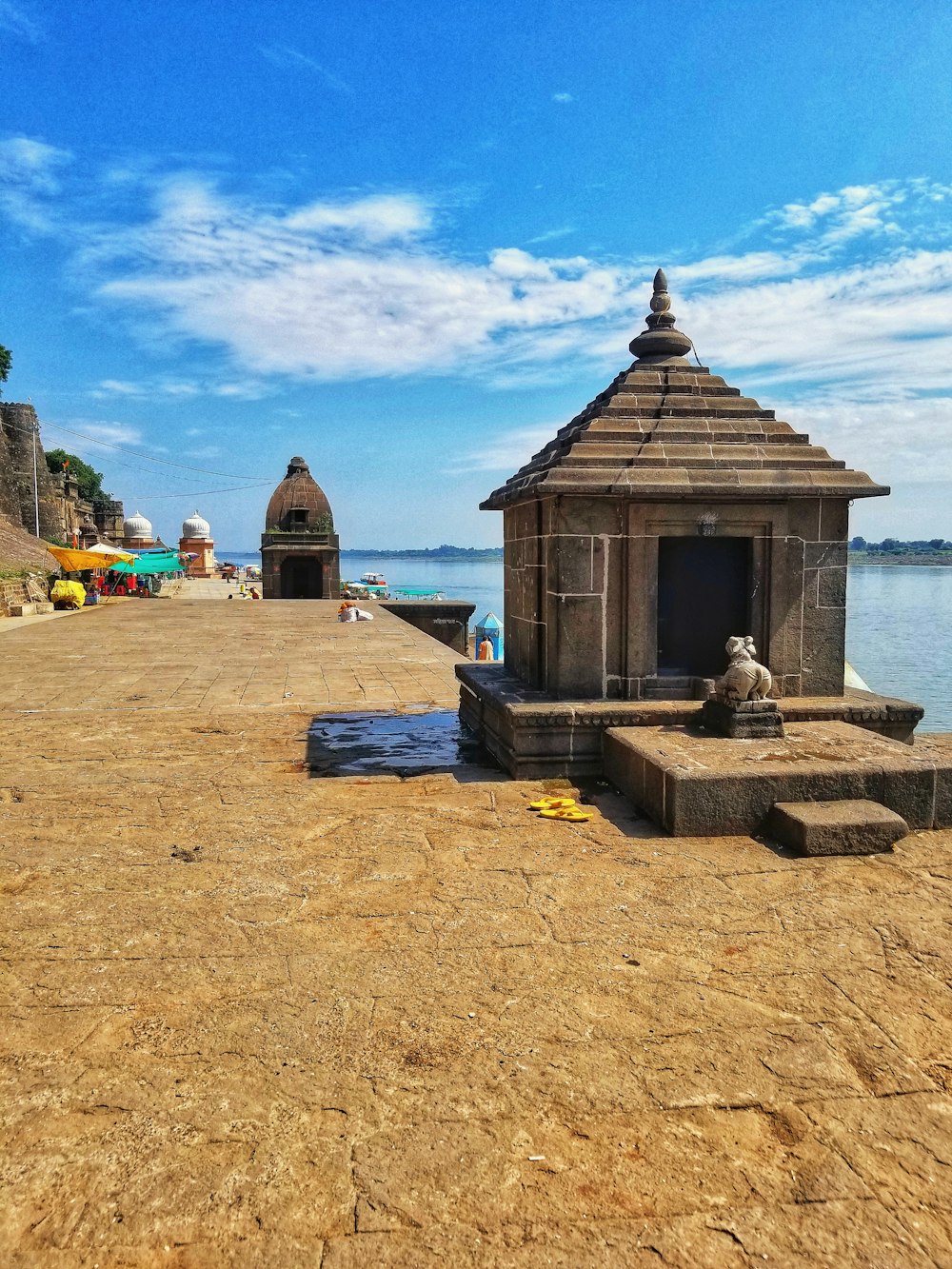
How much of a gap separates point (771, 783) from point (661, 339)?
4.15 meters

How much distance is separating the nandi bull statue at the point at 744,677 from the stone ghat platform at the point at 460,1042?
121 centimetres

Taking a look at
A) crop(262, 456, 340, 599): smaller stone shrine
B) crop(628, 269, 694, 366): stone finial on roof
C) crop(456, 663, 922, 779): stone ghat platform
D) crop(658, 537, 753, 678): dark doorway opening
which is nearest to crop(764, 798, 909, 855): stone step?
crop(456, 663, 922, 779): stone ghat platform

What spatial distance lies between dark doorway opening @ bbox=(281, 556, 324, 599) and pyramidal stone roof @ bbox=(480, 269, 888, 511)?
27.9m

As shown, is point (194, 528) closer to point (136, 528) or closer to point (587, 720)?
point (136, 528)

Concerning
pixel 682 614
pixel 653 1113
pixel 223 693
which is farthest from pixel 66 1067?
pixel 223 693

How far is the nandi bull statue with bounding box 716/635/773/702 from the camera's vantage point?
565cm

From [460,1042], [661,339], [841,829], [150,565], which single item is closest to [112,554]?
[150,565]

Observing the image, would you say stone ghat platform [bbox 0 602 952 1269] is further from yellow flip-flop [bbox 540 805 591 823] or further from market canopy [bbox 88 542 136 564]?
market canopy [bbox 88 542 136 564]

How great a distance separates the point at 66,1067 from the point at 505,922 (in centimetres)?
174

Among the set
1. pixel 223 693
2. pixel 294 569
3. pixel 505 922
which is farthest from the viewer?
pixel 294 569

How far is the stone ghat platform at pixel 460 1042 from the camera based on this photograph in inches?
79.9

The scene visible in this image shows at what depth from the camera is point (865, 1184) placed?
2141 mm

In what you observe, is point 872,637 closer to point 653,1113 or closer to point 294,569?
point 294,569

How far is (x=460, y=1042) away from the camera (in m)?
2.76
